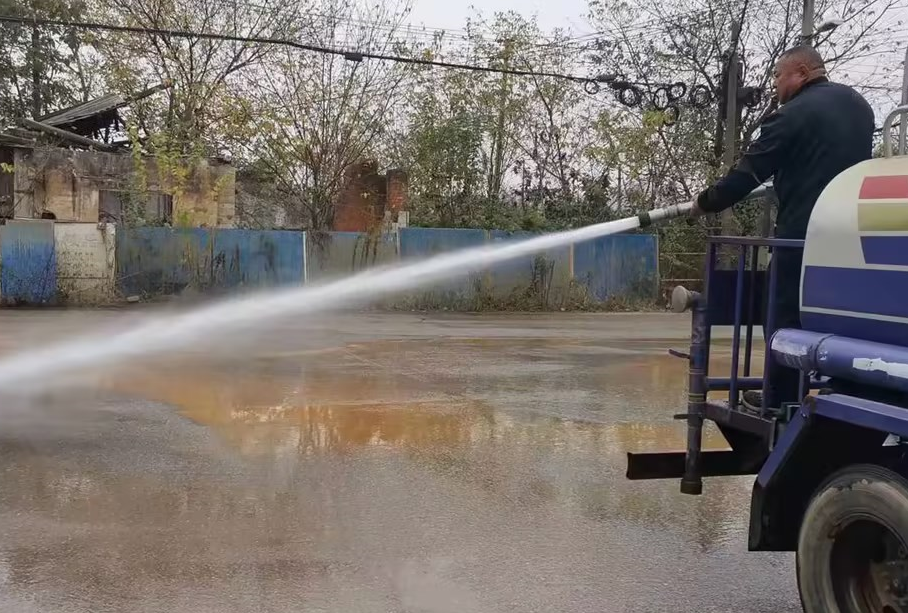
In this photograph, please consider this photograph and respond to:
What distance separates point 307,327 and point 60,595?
10.8m

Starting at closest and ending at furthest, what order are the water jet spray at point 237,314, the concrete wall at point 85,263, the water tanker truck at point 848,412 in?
the water tanker truck at point 848,412 → the water jet spray at point 237,314 → the concrete wall at point 85,263

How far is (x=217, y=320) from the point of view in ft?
49.4

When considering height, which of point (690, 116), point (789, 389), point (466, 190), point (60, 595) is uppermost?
point (690, 116)

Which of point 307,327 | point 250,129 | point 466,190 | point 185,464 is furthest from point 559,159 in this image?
point 185,464

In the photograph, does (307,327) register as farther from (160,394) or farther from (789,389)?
(789,389)

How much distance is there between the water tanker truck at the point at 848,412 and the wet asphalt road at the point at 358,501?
2.94 feet

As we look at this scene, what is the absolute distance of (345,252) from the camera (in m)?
19.7

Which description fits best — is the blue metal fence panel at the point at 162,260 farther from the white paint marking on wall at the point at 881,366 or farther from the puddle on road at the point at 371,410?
the white paint marking on wall at the point at 881,366

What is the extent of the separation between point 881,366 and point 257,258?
17.8 metres

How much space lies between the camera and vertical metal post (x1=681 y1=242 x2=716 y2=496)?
3.68 m

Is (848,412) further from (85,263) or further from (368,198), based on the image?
(368,198)

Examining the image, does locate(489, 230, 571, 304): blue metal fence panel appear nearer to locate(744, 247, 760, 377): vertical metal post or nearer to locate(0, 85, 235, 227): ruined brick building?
locate(0, 85, 235, 227): ruined brick building

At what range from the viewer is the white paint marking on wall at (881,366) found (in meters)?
2.45

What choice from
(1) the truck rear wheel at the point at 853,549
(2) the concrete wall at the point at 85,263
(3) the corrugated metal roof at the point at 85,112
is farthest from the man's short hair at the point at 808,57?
(3) the corrugated metal roof at the point at 85,112
